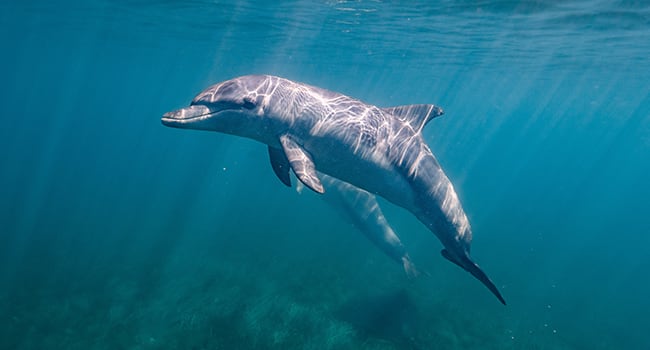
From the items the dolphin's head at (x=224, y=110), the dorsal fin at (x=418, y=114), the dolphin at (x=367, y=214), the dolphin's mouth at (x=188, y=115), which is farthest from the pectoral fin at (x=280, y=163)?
the dolphin at (x=367, y=214)

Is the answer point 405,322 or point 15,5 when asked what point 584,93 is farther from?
point 15,5

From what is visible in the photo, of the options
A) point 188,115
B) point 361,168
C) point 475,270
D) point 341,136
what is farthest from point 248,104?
point 475,270

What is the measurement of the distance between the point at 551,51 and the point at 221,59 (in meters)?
36.4

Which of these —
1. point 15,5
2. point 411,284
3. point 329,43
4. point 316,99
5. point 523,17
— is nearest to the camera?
point 316,99

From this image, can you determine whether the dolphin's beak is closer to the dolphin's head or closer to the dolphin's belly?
the dolphin's head

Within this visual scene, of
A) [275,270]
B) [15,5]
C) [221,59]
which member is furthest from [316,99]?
[221,59]

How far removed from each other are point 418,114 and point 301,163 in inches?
105

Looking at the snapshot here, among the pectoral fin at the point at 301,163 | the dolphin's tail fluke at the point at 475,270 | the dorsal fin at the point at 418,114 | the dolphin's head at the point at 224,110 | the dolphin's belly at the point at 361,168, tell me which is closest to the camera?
the pectoral fin at the point at 301,163

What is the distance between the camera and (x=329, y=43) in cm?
2991

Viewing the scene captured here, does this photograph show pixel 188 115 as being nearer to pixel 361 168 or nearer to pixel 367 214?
pixel 361 168

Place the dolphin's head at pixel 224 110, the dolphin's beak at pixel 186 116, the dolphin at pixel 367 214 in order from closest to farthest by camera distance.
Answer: the dolphin's beak at pixel 186 116, the dolphin's head at pixel 224 110, the dolphin at pixel 367 214

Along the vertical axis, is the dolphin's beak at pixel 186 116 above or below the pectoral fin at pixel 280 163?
above

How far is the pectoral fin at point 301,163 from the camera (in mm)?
5215

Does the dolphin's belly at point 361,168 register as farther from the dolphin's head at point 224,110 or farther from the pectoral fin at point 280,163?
the dolphin's head at point 224,110
